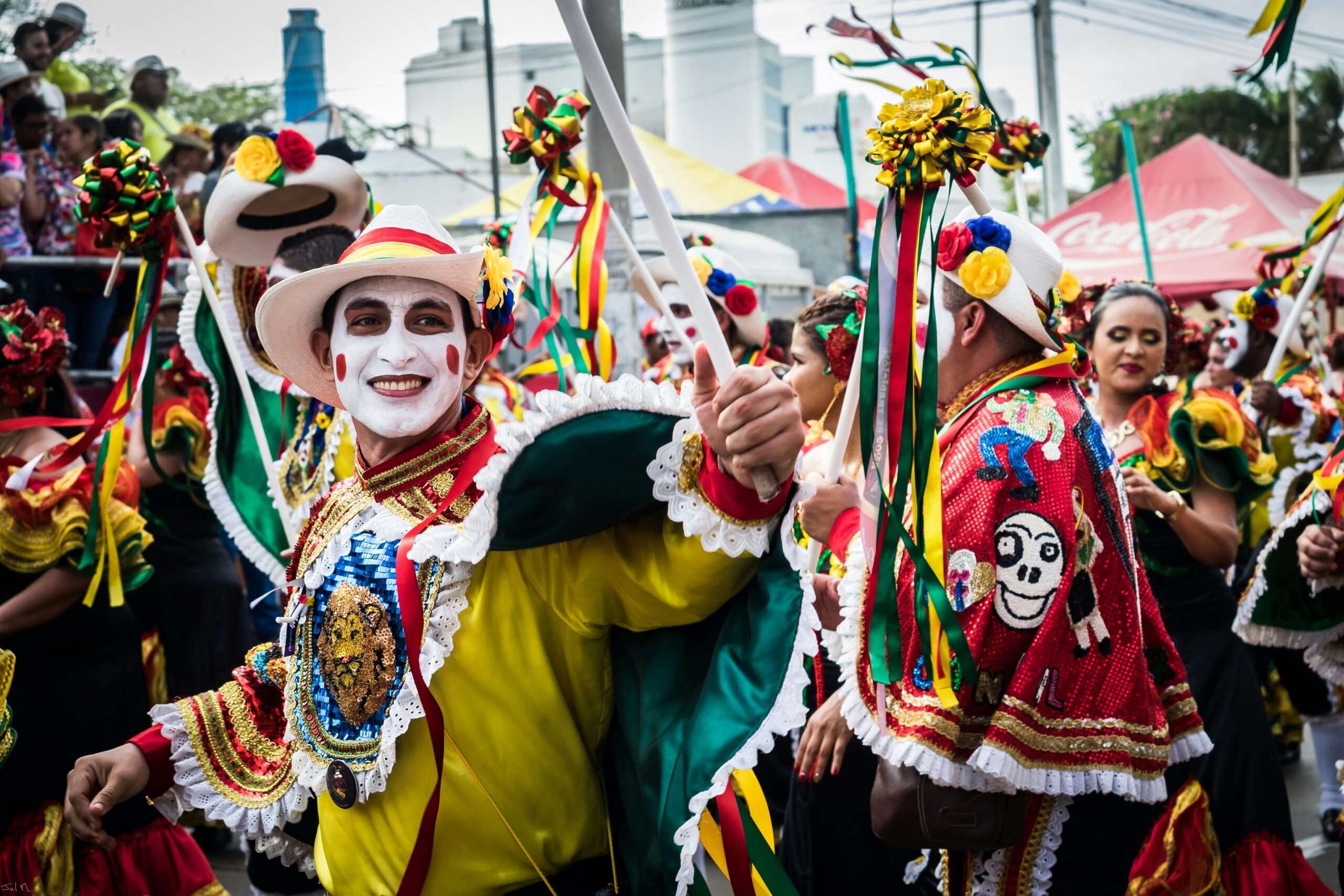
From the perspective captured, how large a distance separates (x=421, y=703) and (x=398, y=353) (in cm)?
63

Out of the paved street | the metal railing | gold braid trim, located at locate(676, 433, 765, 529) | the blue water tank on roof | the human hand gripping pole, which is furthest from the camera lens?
the blue water tank on roof

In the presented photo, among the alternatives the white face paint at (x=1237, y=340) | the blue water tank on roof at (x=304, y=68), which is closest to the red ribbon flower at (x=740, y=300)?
the white face paint at (x=1237, y=340)

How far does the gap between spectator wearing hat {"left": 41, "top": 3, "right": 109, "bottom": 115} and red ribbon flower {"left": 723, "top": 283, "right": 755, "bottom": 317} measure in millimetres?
4521

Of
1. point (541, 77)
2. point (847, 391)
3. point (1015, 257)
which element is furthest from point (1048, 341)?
point (541, 77)

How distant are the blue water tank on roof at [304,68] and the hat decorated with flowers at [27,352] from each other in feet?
34.7

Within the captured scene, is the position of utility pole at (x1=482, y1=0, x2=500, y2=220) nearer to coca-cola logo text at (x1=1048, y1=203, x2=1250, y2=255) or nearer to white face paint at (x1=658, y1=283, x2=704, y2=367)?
white face paint at (x1=658, y1=283, x2=704, y2=367)

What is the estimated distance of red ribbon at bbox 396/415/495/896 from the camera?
2.07m

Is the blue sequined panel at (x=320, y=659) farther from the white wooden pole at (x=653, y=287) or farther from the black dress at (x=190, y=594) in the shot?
the black dress at (x=190, y=594)

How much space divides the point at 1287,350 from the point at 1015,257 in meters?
4.66

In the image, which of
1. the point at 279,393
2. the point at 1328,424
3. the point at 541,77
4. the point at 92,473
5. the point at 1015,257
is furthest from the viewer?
the point at 541,77

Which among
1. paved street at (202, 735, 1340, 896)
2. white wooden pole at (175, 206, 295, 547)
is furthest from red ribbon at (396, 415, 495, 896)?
paved street at (202, 735, 1340, 896)

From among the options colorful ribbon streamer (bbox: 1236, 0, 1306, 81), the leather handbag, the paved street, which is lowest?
the paved street

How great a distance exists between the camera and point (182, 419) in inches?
187

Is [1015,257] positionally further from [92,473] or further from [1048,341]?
[92,473]
